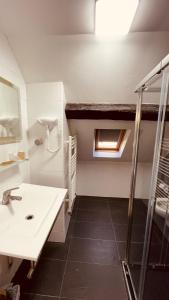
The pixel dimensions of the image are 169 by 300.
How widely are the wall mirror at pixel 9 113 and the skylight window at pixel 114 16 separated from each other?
910mm

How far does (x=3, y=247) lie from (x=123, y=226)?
1841mm

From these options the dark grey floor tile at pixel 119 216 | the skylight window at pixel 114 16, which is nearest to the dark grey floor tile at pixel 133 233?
the dark grey floor tile at pixel 119 216

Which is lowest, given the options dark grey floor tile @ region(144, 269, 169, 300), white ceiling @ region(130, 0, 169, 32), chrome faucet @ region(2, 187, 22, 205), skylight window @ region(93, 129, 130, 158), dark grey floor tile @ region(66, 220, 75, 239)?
dark grey floor tile @ region(144, 269, 169, 300)

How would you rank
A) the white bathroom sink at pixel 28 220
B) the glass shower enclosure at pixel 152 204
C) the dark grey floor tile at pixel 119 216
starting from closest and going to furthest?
the white bathroom sink at pixel 28 220 → the glass shower enclosure at pixel 152 204 → the dark grey floor tile at pixel 119 216

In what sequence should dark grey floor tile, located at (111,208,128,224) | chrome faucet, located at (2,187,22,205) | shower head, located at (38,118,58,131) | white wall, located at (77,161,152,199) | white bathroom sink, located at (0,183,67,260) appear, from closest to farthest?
1. white bathroom sink, located at (0,183,67,260)
2. chrome faucet, located at (2,187,22,205)
3. shower head, located at (38,118,58,131)
4. dark grey floor tile, located at (111,208,128,224)
5. white wall, located at (77,161,152,199)

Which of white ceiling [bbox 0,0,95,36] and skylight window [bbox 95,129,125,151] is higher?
white ceiling [bbox 0,0,95,36]

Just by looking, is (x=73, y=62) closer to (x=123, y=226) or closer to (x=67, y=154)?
(x=67, y=154)

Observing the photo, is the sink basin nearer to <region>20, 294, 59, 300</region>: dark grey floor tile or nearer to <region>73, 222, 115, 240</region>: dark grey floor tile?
<region>20, 294, 59, 300</region>: dark grey floor tile

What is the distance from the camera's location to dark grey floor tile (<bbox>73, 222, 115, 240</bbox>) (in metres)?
1.94

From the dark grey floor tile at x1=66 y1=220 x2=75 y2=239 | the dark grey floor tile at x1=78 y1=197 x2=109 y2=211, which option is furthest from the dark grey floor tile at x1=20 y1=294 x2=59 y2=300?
the dark grey floor tile at x1=78 y1=197 x2=109 y2=211

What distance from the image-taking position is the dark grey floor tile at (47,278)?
1.27m

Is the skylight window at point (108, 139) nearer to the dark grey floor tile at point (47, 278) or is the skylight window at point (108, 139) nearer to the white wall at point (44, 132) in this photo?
the white wall at point (44, 132)

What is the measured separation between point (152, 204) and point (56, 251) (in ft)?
4.36

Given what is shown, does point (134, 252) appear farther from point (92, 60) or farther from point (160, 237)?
point (92, 60)
